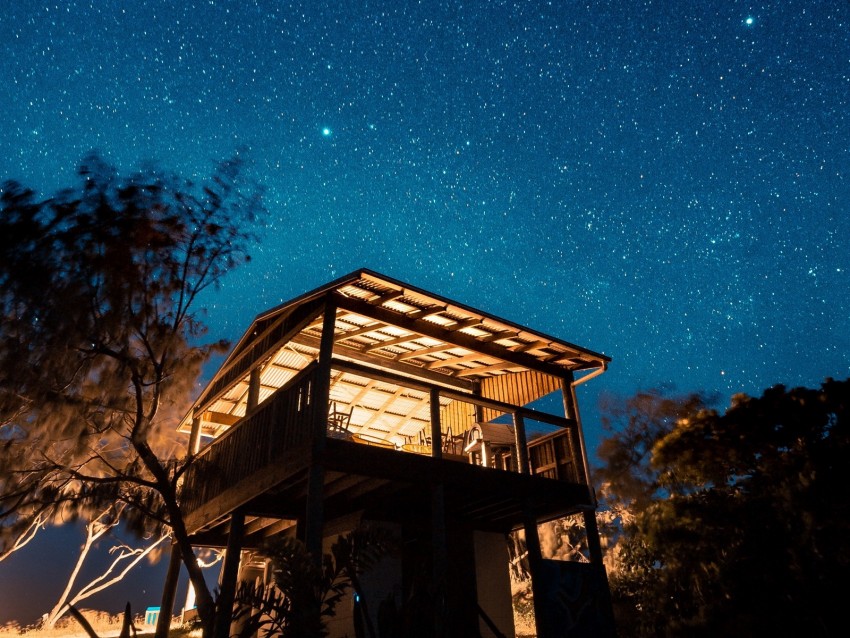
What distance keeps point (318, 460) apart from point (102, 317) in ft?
17.3

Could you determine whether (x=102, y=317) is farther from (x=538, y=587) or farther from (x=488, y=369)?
(x=538, y=587)

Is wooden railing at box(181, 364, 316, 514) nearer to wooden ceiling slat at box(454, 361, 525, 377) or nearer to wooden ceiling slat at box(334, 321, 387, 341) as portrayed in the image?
wooden ceiling slat at box(334, 321, 387, 341)

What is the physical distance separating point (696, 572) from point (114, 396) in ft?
32.3

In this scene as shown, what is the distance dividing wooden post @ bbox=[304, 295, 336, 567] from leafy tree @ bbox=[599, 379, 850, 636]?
4.87 meters

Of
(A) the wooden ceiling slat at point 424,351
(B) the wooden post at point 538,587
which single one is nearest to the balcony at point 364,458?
(B) the wooden post at point 538,587

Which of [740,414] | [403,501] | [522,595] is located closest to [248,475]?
[403,501]

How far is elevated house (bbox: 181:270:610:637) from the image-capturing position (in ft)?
28.7

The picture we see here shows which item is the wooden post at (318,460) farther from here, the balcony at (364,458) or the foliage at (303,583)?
the foliage at (303,583)

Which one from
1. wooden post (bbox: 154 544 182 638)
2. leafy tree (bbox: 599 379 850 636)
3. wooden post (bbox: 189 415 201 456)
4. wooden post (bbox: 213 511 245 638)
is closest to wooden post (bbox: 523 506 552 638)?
leafy tree (bbox: 599 379 850 636)

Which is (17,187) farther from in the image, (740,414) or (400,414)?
(740,414)

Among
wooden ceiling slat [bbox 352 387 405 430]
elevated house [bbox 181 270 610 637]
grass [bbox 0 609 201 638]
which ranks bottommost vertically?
grass [bbox 0 609 201 638]

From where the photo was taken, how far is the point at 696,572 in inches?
336

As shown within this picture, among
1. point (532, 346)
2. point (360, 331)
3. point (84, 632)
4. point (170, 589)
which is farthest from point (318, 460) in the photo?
point (84, 632)

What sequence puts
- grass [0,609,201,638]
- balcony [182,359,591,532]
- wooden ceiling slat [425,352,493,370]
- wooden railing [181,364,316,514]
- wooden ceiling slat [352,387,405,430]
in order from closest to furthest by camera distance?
balcony [182,359,591,532]
wooden railing [181,364,316,514]
wooden ceiling slat [425,352,493,370]
wooden ceiling slat [352,387,405,430]
grass [0,609,201,638]
